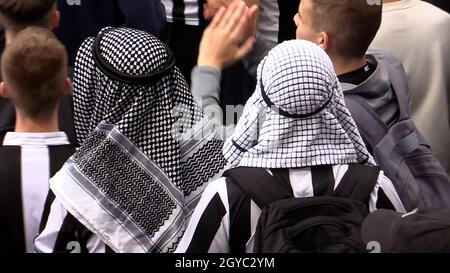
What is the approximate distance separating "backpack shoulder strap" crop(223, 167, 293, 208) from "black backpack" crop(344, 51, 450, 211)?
47 centimetres

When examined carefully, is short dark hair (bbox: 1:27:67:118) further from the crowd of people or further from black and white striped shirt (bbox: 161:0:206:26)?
black and white striped shirt (bbox: 161:0:206:26)

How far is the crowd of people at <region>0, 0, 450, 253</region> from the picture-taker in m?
2.10

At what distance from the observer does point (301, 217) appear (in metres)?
2.03

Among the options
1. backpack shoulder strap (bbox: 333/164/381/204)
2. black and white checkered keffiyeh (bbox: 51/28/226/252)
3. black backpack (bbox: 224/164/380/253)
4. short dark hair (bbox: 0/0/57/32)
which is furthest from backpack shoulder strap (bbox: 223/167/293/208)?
short dark hair (bbox: 0/0/57/32)

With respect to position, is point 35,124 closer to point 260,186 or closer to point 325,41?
point 260,186

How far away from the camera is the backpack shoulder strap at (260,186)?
2098 millimetres

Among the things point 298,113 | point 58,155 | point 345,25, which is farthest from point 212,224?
point 345,25

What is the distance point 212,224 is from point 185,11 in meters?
1.48

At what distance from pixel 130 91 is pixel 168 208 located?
348 mm

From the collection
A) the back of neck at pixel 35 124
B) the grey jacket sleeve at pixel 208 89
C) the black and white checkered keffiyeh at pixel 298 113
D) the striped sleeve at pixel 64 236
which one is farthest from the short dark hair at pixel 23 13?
the black and white checkered keffiyeh at pixel 298 113

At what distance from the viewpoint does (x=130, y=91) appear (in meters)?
2.34

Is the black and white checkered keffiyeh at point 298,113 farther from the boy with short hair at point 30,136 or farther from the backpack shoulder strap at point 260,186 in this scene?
the boy with short hair at point 30,136

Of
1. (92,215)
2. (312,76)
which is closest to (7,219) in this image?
(92,215)

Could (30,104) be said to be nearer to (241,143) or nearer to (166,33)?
(241,143)
